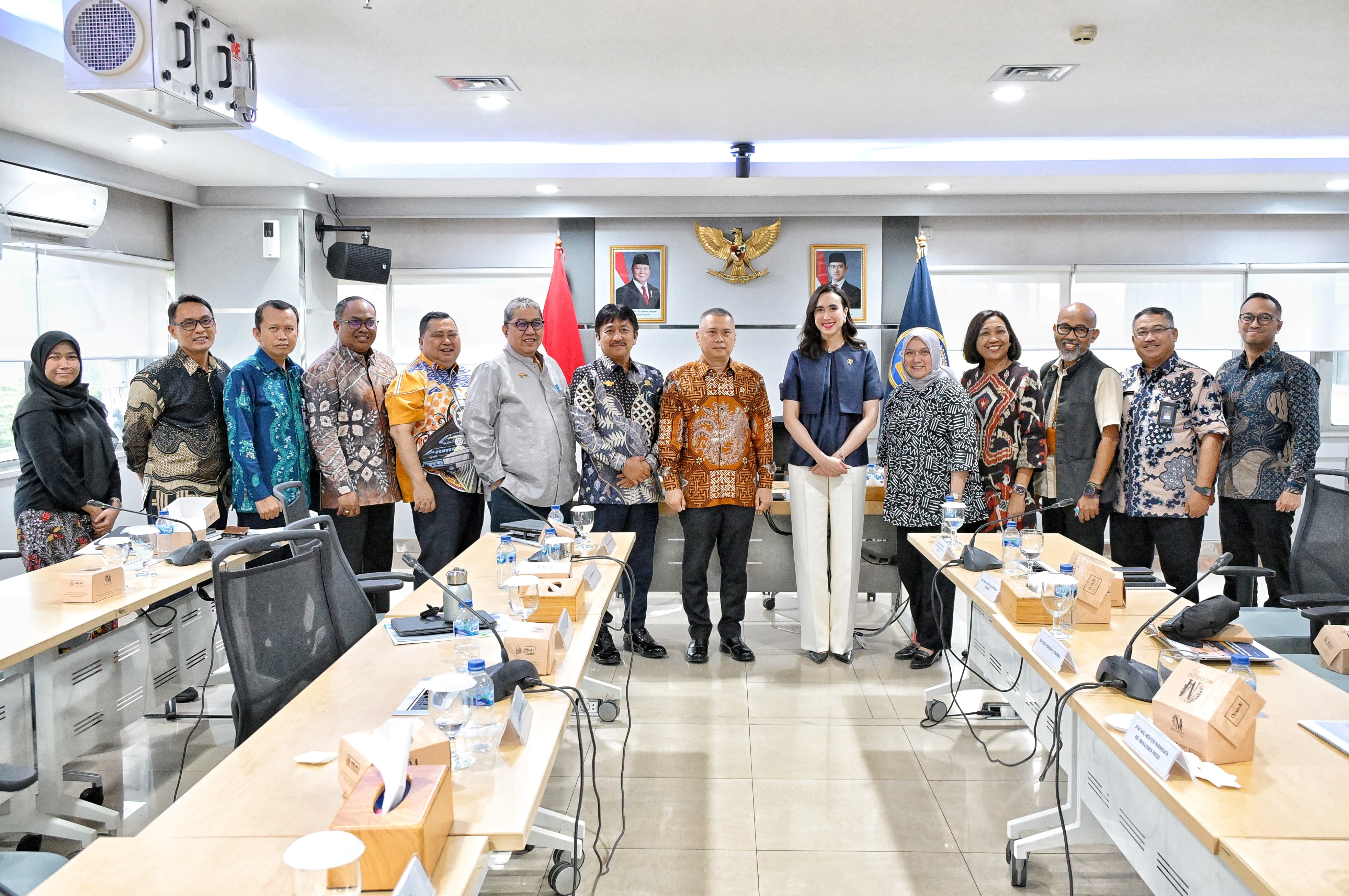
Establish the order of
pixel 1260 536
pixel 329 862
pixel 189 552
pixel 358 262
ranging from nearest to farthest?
pixel 329 862 < pixel 189 552 < pixel 1260 536 < pixel 358 262

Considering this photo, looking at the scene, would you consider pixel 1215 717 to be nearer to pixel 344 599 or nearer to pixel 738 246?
pixel 344 599

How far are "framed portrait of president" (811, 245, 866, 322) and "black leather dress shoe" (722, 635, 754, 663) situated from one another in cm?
307

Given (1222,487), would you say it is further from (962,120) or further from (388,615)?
(388,615)

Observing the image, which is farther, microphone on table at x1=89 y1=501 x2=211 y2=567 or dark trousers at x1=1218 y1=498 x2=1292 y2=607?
dark trousers at x1=1218 y1=498 x2=1292 y2=607

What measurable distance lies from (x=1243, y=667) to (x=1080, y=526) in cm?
235

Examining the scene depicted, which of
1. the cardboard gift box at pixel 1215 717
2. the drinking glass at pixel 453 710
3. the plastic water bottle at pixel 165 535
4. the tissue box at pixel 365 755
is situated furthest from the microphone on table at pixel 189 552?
the cardboard gift box at pixel 1215 717

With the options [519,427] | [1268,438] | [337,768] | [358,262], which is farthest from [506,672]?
[358,262]

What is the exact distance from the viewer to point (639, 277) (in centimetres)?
653

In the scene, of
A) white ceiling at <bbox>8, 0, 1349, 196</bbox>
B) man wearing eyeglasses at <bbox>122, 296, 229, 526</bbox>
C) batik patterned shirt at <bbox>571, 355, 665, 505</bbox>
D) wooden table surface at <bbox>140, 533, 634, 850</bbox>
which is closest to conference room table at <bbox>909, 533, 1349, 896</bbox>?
wooden table surface at <bbox>140, 533, 634, 850</bbox>

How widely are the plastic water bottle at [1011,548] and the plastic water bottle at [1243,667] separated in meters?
0.73

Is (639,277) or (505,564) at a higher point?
(639,277)

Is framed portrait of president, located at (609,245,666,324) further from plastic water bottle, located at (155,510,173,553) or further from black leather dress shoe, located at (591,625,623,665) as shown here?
plastic water bottle, located at (155,510,173,553)

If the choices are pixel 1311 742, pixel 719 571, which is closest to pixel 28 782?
pixel 1311 742

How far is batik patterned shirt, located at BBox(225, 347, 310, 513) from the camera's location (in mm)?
3621
